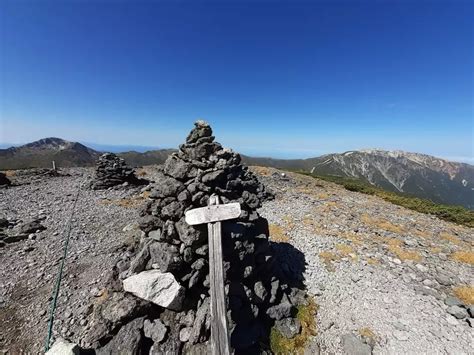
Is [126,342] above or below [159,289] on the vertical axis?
below

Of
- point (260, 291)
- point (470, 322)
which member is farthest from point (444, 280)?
point (260, 291)

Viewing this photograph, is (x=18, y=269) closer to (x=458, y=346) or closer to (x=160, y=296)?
(x=160, y=296)

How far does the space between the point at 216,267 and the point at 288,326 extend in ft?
12.6

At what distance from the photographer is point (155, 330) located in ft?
23.8

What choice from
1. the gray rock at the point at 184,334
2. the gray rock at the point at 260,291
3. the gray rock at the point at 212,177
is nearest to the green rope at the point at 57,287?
the gray rock at the point at 184,334

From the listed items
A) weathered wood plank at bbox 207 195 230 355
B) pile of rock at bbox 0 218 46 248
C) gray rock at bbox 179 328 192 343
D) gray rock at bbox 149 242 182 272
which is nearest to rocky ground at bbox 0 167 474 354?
pile of rock at bbox 0 218 46 248

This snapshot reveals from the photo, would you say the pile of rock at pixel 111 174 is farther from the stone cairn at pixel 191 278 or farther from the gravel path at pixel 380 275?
the stone cairn at pixel 191 278

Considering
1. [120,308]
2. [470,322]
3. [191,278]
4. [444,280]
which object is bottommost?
[470,322]

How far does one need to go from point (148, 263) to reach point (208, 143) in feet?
16.7

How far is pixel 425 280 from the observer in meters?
11.4

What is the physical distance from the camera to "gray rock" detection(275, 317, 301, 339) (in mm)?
8312

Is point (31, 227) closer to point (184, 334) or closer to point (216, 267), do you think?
point (184, 334)

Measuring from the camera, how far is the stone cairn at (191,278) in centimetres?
729

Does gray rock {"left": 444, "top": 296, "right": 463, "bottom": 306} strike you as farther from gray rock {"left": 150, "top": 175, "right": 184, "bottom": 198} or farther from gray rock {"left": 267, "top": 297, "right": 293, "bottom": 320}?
gray rock {"left": 150, "top": 175, "right": 184, "bottom": 198}
